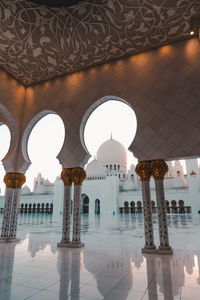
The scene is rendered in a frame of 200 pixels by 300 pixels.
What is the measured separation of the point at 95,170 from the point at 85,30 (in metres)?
24.0

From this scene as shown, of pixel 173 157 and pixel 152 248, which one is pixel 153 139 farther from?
pixel 152 248

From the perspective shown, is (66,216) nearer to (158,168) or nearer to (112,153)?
(158,168)

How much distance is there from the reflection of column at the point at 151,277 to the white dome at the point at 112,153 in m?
26.9

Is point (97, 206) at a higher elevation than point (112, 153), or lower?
lower

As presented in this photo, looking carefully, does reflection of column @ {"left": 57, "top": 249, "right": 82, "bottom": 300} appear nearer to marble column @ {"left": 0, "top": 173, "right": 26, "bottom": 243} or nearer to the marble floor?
the marble floor

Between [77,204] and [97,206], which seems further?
[97,206]

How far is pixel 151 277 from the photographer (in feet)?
8.73

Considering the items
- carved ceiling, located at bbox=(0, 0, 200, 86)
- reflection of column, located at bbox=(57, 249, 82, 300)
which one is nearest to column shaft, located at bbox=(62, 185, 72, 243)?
reflection of column, located at bbox=(57, 249, 82, 300)

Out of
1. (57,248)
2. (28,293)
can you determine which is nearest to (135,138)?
(57,248)

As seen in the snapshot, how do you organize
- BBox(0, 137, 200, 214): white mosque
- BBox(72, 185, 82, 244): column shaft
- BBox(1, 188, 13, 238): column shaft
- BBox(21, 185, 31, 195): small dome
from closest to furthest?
BBox(72, 185, 82, 244): column shaft → BBox(1, 188, 13, 238): column shaft → BBox(0, 137, 200, 214): white mosque → BBox(21, 185, 31, 195): small dome

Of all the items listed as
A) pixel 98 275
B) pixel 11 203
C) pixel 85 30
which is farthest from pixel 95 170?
pixel 98 275

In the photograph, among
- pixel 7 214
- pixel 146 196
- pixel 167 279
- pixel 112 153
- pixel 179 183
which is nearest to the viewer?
pixel 167 279

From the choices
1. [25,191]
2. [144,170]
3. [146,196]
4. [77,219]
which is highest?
[25,191]

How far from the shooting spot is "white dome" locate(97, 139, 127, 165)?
30.7 metres
